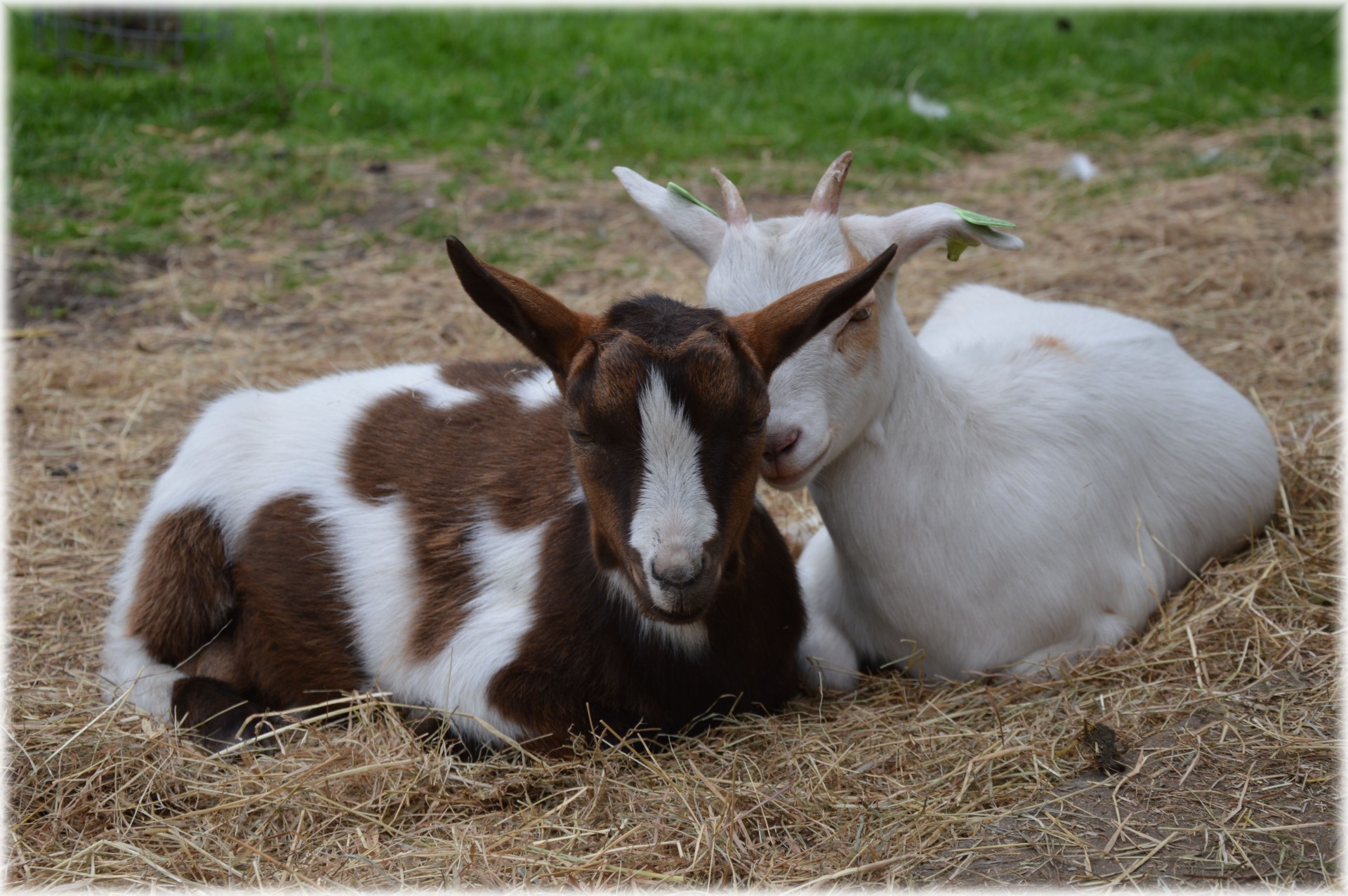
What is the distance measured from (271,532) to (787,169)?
5383mm

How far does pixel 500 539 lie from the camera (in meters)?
3.57

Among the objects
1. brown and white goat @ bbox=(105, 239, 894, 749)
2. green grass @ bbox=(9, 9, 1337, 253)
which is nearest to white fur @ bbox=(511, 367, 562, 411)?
brown and white goat @ bbox=(105, 239, 894, 749)

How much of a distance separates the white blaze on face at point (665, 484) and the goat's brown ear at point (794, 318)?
12.6 inches

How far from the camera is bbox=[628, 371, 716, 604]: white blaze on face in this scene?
108 inches

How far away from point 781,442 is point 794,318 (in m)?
0.35

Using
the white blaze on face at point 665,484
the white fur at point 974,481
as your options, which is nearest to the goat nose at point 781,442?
the white fur at point 974,481

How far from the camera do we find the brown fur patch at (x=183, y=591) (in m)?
3.77

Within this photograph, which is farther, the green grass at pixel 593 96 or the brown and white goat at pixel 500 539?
the green grass at pixel 593 96

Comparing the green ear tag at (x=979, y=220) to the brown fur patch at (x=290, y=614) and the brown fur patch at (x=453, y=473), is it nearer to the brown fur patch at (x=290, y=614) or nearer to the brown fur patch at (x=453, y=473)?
the brown fur patch at (x=453, y=473)

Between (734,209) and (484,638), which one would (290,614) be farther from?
(734,209)

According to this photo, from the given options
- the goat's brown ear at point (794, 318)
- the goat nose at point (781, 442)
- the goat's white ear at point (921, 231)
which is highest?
the goat's white ear at point (921, 231)

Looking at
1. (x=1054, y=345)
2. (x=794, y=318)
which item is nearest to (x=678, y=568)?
(x=794, y=318)

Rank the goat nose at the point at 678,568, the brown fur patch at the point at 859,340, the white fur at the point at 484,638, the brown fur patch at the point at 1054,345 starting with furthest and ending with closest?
the brown fur patch at the point at 1054,345 < the white fur at the point at 484,638 < the brown fur patch at the point at 859,340 < the goat nose at the point at 678,568

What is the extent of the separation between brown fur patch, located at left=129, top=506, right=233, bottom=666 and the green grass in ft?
12.8
